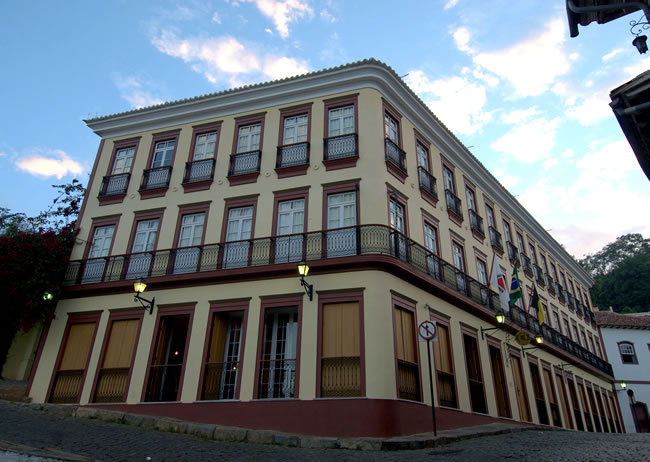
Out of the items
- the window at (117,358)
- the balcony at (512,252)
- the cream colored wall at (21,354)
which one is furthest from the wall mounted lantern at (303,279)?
the balcony at (512,252)

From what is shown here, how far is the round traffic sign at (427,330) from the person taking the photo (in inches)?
486

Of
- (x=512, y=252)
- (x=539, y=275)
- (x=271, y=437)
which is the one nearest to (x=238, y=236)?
(x=271, y=437)

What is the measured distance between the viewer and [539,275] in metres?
27.7

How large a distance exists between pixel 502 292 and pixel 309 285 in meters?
8.18

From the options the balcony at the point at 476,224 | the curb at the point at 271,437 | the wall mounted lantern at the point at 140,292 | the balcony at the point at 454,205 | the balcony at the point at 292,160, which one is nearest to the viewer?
the curb at the point at 271,437

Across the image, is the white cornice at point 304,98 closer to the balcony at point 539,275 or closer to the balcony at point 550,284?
the balcony at point 539,275

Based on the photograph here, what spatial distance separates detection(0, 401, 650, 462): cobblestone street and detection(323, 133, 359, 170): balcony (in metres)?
8.75

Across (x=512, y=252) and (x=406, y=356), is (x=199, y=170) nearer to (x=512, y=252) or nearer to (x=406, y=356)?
(x=406, y=356)

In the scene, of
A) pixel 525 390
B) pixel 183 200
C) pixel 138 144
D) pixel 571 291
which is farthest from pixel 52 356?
pixel 571 291

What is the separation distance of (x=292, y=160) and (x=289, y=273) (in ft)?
14.1

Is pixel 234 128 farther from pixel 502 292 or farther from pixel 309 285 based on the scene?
pixel 502 292

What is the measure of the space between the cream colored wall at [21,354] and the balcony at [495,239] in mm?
18595

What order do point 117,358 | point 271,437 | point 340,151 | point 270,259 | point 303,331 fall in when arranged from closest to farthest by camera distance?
1. point 271,437
2. point 303,331
3. point 270,259
4. point 117,358
5. point 340,151

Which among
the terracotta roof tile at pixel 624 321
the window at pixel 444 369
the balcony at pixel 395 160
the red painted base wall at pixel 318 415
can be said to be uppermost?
the terracotta roof tile at pixel 624 321
